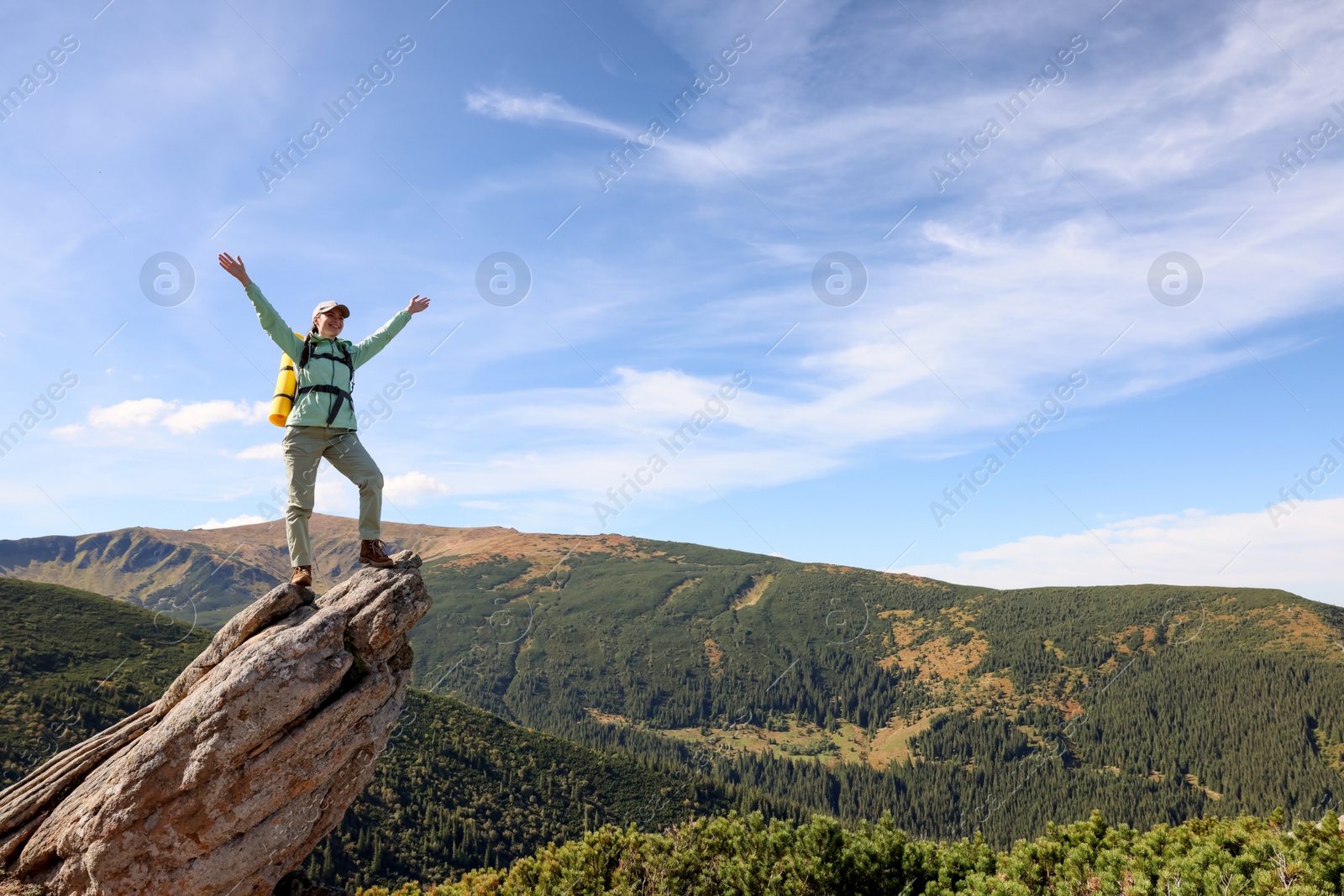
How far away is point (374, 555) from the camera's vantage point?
61.5 ft

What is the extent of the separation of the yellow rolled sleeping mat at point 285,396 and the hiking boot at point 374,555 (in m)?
3.88

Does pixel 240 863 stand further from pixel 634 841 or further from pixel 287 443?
pixel 634 841

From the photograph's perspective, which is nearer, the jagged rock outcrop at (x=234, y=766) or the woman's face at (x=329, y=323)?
the jagged rock outcrop at (x=234, y=766)

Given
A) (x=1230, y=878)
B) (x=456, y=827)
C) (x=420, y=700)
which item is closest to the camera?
(x=1230, y=878)

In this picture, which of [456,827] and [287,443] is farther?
[456,827]

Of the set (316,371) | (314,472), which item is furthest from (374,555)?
(316,371)

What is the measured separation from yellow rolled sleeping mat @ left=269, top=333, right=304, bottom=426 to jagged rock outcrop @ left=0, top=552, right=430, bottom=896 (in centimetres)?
443

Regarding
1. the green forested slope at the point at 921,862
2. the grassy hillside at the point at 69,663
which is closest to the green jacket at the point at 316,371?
the green forested slope at the point at 921,862

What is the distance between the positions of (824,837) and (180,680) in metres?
19.9

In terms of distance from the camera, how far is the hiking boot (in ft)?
60.7

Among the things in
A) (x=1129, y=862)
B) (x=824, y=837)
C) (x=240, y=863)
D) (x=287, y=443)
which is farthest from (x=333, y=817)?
(x=1129, y=862)

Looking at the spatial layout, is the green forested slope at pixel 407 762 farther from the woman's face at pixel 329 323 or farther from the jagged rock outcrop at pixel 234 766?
the woman's face at pixel 329 323

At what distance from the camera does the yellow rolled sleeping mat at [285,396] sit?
16219mm

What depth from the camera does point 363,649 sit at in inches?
696
